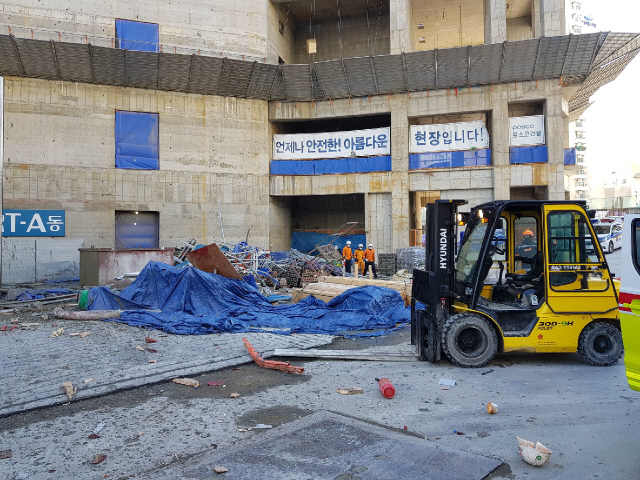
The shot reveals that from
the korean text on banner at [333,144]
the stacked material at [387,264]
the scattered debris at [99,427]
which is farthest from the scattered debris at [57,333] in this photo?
the korean text on banner at [333,144]

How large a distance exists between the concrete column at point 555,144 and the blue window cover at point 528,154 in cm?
29

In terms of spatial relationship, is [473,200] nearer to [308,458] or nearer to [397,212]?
[397,212]

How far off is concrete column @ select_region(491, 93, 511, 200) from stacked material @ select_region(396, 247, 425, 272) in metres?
5.39

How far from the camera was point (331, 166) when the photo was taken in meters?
26.5

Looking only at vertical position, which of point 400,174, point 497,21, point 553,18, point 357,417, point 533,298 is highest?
point 497,21

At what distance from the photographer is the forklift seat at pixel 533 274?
7.23m

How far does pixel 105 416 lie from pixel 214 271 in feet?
25.5

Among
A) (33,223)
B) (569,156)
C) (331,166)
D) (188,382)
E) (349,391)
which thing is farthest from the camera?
(331,166)

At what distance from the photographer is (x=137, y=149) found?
24.0 m

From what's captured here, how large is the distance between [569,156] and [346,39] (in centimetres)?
1552

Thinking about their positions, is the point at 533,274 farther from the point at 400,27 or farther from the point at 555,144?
the point at 400,27

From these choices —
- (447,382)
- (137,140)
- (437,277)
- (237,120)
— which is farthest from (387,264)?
(447,382)

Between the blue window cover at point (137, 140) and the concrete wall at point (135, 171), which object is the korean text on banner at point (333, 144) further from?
the blue window cover at point (137, 140)

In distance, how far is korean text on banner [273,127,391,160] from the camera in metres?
26.2
